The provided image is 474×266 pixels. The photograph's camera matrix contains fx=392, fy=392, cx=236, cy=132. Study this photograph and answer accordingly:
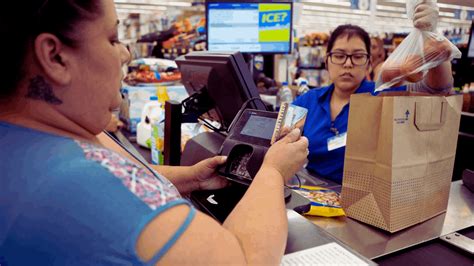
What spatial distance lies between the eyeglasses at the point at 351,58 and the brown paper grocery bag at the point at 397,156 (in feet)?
3.07

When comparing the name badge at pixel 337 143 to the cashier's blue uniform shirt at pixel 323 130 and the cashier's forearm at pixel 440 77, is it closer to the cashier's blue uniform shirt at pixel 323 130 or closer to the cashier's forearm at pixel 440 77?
the cashier's blue uniform shirt at pixel 323 130

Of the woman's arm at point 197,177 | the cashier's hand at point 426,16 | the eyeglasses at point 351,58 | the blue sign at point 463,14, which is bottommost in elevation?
the woman's arm at point 197,177

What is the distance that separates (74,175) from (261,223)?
35 centimetres

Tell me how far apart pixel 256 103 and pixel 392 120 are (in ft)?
1.50

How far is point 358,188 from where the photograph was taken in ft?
3.93

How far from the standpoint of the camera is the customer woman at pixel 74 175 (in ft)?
1.97

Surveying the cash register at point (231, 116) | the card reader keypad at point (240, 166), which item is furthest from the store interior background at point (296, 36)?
the card reader keypad at point (240, 166)

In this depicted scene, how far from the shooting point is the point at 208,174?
1.27m

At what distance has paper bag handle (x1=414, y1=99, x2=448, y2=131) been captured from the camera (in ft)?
3.66

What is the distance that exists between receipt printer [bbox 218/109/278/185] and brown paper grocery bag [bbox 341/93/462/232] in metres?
0.27

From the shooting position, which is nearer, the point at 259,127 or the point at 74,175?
the point at 74,175

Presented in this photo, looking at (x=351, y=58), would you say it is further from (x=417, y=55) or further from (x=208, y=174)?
(x=208, y=174)

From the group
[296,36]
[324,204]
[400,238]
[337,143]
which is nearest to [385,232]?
[400,238]

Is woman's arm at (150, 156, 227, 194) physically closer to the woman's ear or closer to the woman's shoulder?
the woman's ear
